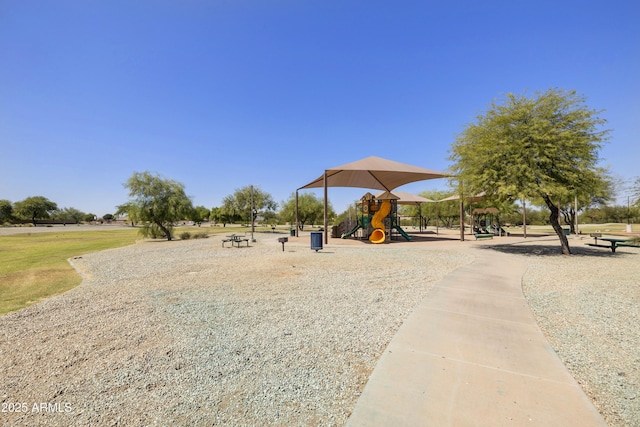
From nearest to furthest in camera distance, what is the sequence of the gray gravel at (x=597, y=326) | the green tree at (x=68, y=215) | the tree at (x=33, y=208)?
the gray gravel at (x=597, y=326)
the tree at (x=33, y=208)
the green tree at (x=68, y=215)

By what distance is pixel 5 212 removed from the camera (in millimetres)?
87250

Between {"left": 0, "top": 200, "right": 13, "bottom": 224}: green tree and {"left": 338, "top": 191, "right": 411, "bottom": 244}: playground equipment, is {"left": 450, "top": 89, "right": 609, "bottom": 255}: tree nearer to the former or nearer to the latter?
{"left": 338, "top": 191, "right": 411, "bottom": 244}: playground equipment

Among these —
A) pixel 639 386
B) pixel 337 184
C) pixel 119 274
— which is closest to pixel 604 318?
pixel 639 386

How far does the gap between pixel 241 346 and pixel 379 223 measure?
18.6 m

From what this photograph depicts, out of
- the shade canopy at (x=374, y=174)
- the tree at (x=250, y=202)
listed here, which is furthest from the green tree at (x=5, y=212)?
the shade canopy at (x=374, y=174)

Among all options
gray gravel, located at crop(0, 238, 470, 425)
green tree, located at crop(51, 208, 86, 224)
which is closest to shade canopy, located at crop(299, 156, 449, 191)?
gray gravel, located at crop(0, 238, 470, 425)

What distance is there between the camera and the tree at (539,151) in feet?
42.9

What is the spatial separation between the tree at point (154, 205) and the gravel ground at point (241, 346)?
69.2ft

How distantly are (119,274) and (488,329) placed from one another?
12.0 metres

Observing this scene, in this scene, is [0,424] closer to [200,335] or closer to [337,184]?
[200,335]

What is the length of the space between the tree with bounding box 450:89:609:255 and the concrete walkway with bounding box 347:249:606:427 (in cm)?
1046

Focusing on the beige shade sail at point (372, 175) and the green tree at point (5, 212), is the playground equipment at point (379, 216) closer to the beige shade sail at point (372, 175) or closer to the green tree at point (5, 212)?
the beige shade sail at point (372, 175)

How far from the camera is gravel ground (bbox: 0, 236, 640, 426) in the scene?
2854 millimetres

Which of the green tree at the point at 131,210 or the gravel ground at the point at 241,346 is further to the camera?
the green tree at the point at 131,210
